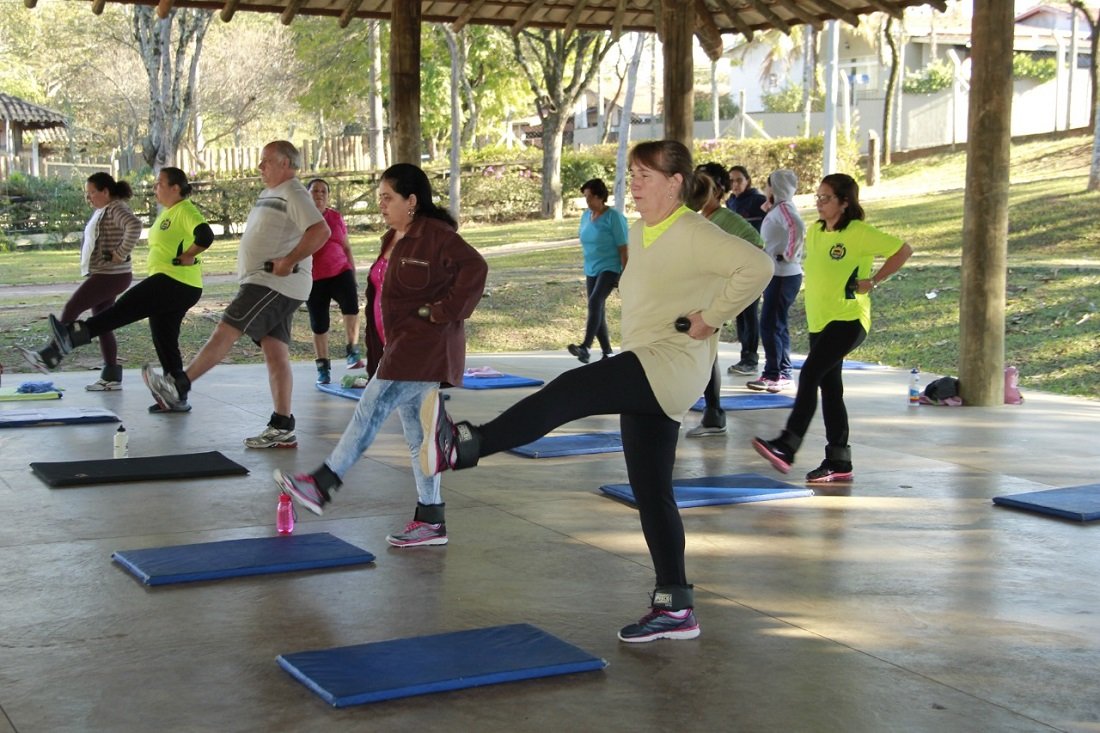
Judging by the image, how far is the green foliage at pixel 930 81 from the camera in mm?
48969

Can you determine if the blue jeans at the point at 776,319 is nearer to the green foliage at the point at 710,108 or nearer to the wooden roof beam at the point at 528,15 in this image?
the wooden roof beam at the point at 528,15

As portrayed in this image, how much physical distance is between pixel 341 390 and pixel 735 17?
5404 millimetres

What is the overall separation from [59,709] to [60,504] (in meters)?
3.29

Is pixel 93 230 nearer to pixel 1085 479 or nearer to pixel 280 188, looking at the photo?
pixel 280 188

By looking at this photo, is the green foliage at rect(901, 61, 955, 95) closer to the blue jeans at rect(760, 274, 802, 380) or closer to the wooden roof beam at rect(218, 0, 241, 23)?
the blue jeans at rect(760, 274, 802, 380)

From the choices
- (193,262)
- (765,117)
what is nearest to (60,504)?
(193,262)

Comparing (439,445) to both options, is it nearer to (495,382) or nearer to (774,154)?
(495,382)

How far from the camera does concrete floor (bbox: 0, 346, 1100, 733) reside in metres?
4.20

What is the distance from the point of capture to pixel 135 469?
7984mm

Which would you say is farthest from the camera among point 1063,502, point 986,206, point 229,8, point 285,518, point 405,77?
point 405,77

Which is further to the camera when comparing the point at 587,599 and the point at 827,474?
the point at 827,474

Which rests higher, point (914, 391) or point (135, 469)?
point (914, 391)

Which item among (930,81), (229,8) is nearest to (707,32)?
(229,8)

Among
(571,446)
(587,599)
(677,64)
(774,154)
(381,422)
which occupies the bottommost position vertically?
(587,599)
